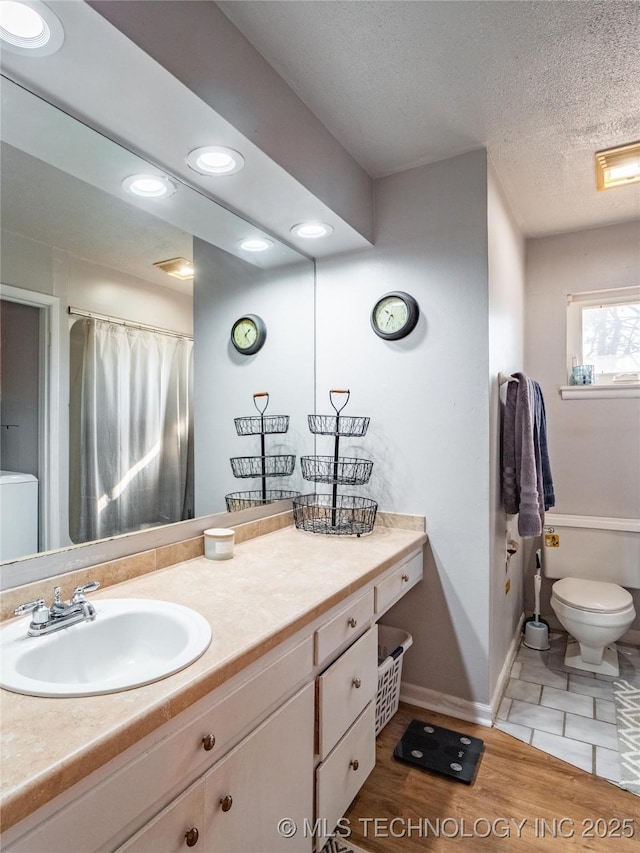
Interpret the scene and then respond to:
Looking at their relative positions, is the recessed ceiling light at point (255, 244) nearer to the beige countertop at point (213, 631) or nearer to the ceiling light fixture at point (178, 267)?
the ceiling light fixture at point (178, 267)

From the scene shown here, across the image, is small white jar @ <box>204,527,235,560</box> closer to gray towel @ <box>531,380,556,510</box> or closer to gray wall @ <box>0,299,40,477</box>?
gray wall @ <box>0,299,40,477</box>

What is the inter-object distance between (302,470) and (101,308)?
1295 millimetres

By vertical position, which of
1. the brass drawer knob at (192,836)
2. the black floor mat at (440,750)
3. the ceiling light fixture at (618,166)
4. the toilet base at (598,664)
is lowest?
the black floor mat at (440,750)

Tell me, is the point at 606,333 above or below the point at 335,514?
above

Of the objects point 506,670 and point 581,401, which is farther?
point 581,401

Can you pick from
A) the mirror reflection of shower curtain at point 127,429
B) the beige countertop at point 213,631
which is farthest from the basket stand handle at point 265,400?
the beige countertop at point 213,631

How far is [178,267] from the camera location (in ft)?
6.11

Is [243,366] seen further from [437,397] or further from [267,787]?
[267,787]

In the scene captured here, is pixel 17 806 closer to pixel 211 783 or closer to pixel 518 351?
pixel 211 783

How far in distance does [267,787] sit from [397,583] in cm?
92

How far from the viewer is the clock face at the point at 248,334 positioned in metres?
2.25

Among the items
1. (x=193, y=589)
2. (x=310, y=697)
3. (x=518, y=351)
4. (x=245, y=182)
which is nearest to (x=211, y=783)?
(x=310, y=697)

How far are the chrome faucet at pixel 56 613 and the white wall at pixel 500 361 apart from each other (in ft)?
5.39

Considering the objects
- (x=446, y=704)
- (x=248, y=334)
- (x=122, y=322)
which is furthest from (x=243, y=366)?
(x=446, y=704)
